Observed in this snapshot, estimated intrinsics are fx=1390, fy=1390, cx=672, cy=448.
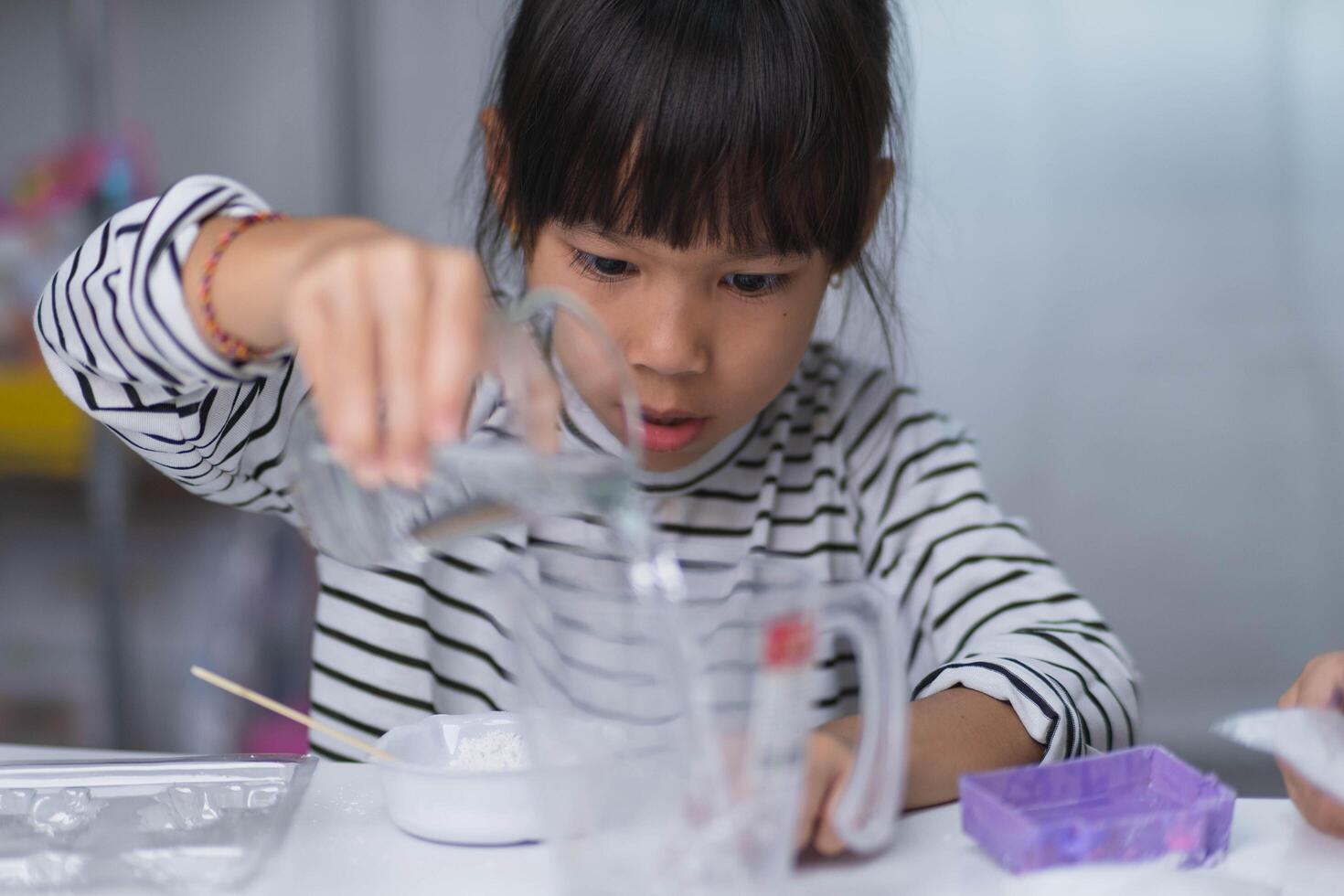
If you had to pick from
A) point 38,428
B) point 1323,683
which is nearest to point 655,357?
point 1323,683

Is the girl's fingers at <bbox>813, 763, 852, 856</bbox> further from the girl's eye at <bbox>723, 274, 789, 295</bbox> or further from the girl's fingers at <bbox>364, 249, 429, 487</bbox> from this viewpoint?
the girl's eye at <bbox>723, 274, 789, 295</bbox>

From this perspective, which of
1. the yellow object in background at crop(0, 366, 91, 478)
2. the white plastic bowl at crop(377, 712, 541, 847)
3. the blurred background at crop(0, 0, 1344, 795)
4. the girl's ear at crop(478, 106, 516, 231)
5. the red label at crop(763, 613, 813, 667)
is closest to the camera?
the red label at crop(763, 613, 813, 667)

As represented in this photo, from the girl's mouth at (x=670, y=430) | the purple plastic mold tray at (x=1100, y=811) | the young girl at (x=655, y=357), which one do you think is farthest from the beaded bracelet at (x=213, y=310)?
the purple plastic mold tray at (x=1100, y=811)

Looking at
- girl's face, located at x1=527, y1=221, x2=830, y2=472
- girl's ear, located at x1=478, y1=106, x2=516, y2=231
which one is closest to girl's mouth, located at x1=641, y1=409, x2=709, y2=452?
girl's face, located at x1=527, y1=221, x2=830, y2=472

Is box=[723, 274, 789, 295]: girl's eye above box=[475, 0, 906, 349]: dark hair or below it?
below

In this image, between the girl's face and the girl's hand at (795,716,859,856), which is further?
the girl's face

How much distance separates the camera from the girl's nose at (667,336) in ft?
2.21

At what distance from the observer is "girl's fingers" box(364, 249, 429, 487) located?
0.42m

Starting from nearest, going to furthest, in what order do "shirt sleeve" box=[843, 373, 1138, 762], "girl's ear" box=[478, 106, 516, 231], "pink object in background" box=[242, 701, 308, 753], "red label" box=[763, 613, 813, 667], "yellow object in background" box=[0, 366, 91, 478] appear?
"red label" box=[763, 613, 813, 667]
"shirt sleeve" box=[843, 373, 1138, 762]
"girl's ear" box=[478, 106, 516, 231]
"pink object in background" box=[242, 701, 308, 753]
"yellow object in background" box=[0, 366, 91, 478]

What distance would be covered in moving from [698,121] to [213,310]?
253 mm

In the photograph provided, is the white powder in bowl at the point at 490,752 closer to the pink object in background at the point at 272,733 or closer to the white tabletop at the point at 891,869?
the white tabletop at the point at 891,869

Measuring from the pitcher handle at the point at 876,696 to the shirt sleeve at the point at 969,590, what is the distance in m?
0.22

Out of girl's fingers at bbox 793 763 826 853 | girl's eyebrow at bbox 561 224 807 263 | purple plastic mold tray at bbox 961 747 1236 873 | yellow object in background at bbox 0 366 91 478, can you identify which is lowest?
yellow object in background at bbox 0 366 91 478

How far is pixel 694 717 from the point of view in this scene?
406 mm
